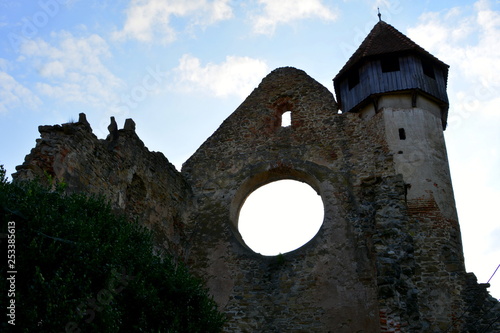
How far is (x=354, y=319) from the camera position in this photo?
1080 cm

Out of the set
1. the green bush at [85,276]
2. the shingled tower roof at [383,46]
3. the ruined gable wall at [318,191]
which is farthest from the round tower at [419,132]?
the green bush at [85,276]

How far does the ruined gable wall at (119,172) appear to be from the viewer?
30.7ft

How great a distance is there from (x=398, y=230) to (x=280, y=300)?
2836 mm

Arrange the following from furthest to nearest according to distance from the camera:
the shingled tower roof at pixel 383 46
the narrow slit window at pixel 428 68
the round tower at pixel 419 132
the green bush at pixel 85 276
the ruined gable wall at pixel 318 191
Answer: the narrow slit window at pixel 428 68 < the shingled tower roof at pixel 383 46 < the round tower at pixel 419 132 < the ruined gable wall at pixel 318 191 < the green bush at pixel 85 276

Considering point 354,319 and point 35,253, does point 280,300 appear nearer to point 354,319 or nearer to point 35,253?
point 354,319

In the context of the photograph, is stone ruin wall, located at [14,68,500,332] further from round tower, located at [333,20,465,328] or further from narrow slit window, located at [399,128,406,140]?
narrow slit window, located at [399,128,406,140]

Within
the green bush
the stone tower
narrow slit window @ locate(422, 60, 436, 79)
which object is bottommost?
the green bush

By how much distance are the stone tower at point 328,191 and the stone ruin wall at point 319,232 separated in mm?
27

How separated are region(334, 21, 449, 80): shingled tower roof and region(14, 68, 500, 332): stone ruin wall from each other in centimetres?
162

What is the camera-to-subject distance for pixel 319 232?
39.9ft

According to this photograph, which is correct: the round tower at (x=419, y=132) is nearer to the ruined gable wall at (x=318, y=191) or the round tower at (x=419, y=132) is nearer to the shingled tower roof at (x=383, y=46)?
the shingled tower roof at (x=383, y=46)

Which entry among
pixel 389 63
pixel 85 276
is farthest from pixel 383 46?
pixel 85 276

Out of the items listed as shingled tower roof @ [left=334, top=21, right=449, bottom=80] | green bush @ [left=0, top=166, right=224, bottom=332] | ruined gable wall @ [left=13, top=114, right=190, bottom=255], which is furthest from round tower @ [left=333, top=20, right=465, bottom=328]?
green bush @ [left=0, top=166, right=224, bottom=332]

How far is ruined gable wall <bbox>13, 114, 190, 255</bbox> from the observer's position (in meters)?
9.34
